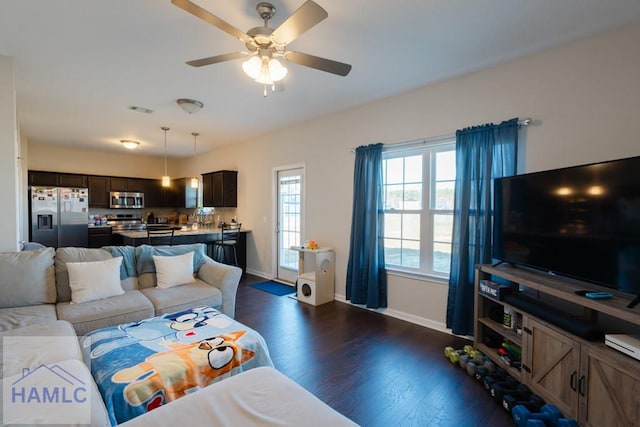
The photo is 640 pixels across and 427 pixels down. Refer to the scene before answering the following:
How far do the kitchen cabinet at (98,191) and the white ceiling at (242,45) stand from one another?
3.13 metres

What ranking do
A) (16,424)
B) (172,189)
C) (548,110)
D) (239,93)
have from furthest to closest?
(172,189)
(239,93)
(548,110)
(16,424)

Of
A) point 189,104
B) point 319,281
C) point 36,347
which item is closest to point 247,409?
point 36,347

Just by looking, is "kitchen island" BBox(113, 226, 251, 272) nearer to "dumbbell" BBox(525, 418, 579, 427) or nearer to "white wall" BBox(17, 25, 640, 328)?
"white wall" BBox(17, 25, 640, 328)

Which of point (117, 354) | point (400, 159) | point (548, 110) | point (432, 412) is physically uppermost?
point (548, 110)

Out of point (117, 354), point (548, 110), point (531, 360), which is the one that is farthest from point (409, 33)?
point (117, 354)

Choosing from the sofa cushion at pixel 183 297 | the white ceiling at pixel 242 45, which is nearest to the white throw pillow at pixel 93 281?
the sofa cushion at pixel 183 297

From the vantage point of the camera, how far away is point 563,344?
5.99 feet

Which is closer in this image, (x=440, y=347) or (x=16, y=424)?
(x=16, y=424)

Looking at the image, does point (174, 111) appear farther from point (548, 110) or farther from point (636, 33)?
point (636, 33)

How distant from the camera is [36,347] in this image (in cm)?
176

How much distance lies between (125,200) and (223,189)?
3.19 metres

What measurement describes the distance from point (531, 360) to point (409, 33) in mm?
2667

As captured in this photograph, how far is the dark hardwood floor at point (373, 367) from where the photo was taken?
197 centimetres

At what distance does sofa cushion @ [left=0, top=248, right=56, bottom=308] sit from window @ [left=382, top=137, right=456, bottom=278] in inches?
140
